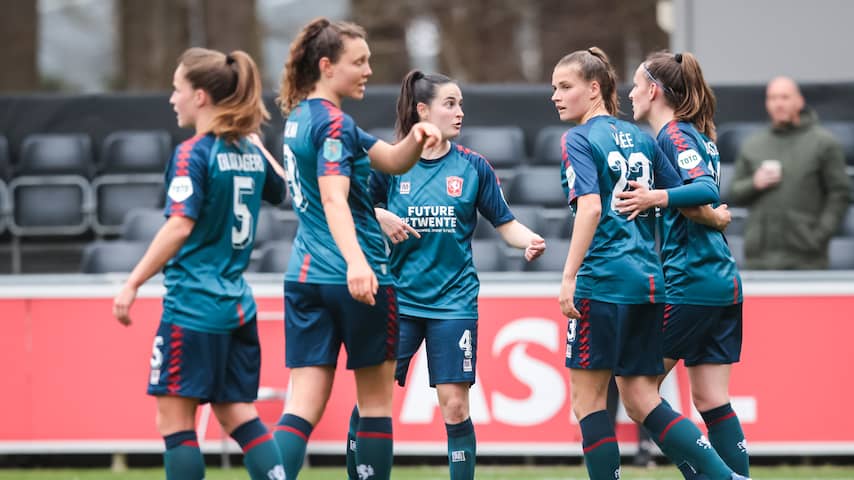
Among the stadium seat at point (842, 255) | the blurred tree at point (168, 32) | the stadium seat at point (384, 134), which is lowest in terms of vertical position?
the stadium seat at point (842, 255)

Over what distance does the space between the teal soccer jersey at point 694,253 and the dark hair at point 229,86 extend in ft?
6.68

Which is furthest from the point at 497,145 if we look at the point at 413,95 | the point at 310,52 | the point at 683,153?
the point at 310,52

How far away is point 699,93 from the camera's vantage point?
6.25 meters

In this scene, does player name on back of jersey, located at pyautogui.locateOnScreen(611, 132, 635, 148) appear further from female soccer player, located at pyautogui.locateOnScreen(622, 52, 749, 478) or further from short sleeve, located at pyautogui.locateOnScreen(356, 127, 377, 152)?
short sleeve, located at pyautogui.locateOnScreen(356, 127, 377, 152)

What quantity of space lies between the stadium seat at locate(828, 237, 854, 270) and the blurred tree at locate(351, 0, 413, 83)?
39.8 feet

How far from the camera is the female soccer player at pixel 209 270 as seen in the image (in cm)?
513

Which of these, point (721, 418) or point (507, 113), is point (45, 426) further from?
point (507, 113)

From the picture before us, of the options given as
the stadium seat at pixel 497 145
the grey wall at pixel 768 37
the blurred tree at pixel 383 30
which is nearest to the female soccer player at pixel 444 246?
the stadium seat at pixel 497 145

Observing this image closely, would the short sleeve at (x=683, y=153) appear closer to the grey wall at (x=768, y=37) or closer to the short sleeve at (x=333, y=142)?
the short sleeve at (x=333, y=142)

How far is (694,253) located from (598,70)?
3.33ft

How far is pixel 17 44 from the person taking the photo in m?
17.9

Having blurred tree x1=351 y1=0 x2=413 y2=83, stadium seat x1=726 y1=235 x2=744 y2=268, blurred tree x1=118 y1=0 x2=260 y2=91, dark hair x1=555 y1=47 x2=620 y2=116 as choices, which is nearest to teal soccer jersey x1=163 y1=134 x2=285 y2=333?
dark hair x1=555 y1=47 x2=620 y2=116

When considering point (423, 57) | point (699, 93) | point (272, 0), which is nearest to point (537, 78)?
point (423, 57)

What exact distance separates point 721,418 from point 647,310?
77cm
